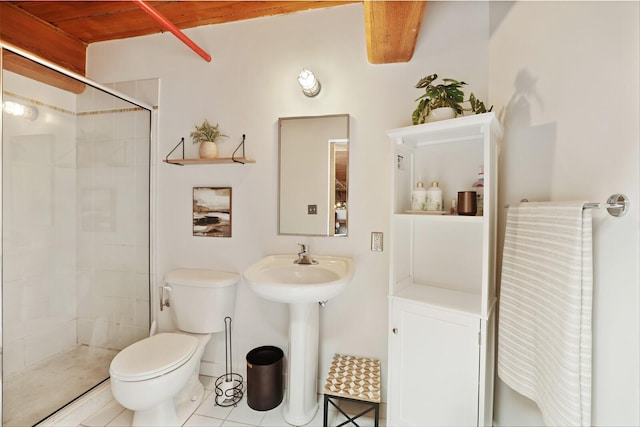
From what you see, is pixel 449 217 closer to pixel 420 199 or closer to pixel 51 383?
pixel 420 199

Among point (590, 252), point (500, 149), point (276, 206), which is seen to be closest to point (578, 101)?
point (500, 149)

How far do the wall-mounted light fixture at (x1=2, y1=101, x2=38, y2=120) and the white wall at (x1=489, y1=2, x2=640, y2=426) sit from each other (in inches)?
102

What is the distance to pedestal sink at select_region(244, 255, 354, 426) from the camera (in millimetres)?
1562

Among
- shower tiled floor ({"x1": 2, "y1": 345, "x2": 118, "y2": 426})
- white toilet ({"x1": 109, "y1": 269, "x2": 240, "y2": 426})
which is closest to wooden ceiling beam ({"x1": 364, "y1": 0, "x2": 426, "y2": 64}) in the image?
white toilet ({"x1": 109, "y1": 269, "x2": 240, "y2": 426})

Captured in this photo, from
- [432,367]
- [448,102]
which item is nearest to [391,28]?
[448,102]

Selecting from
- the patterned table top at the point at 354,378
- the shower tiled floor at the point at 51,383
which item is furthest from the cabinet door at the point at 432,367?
the shower tiled floor at the point at 51,383

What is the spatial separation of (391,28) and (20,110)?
2057mm

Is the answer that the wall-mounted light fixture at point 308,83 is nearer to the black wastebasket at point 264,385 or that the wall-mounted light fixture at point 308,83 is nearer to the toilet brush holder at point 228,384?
the toilet brush holder at point 228,384

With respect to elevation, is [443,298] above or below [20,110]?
below

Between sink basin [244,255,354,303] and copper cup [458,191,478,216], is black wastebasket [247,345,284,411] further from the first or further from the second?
copper cup [458,191,478,216]

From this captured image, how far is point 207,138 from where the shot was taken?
196 cm

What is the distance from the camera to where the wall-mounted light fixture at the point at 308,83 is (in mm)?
1699

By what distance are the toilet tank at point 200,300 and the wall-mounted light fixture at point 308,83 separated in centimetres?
136

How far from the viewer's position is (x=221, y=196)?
2.01 metres
